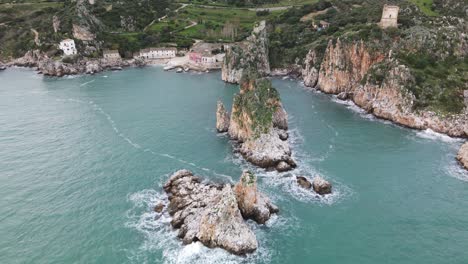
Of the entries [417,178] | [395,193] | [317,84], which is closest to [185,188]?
[395,193]

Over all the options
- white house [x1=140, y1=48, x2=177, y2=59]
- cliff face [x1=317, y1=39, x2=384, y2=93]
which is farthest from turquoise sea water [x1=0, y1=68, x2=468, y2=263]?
white house [x1=140, y1=48, x2=177, y2=59]

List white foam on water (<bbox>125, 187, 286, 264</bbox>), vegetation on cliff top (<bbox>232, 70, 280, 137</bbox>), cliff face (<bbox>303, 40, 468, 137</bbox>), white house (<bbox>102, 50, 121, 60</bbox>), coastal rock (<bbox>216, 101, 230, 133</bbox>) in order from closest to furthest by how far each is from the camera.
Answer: white foam on water (<bbox>125, 187, 286, 264</bbox>)
vegetation on cliff top (<bbox>232, 70, 280, 137</bbox>)
cliff face (<bbox>303, 40, 468, 137</bbox>)
coastal rock (<bbox>216, 101, 230, 133</bbox>)
white house (<bbox>102, 50, 121, 60</bbox>)

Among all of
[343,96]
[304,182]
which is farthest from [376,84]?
[304,182]

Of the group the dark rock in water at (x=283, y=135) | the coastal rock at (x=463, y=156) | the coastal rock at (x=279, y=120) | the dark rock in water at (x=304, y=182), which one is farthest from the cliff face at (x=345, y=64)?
the dark rock in water at (x=304, y=182)

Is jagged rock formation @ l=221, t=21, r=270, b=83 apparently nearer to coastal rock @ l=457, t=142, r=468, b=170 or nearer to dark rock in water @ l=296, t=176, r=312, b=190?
dark rock in water @ l=296, t=176, r=312, b=190

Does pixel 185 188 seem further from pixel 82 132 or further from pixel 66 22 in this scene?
pixel 66 22
